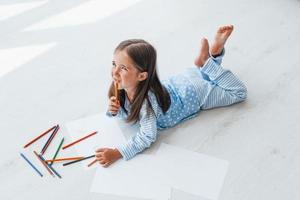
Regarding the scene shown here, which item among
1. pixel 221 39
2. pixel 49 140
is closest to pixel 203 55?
pixel 221 39

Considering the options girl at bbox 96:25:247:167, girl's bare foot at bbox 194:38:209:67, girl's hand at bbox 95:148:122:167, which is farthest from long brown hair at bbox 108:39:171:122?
girl's bare foot at bbox 194:38:209:67

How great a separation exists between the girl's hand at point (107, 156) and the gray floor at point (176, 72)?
0.07 m

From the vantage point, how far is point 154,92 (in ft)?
4.06

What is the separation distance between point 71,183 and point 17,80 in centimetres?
61

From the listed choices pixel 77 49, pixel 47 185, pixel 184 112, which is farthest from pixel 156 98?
pixel 77 49

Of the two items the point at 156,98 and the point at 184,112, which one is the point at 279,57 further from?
the point at 156,98

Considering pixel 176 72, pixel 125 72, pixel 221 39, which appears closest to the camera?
pixel 125 72

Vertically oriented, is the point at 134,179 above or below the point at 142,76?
below

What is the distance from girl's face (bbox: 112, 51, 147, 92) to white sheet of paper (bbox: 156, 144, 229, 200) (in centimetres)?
27

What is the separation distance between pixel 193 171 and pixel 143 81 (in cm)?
33

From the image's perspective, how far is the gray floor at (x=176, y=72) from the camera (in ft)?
3.97

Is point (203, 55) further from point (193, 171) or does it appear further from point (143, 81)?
point (193, 171)

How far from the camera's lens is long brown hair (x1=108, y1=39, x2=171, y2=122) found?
1128 mm

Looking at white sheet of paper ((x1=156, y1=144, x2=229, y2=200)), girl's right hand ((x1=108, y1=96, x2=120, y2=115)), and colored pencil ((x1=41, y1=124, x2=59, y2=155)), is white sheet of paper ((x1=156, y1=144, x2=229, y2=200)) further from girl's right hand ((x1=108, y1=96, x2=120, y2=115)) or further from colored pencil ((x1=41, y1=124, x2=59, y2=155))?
colored pencil ((x1=41, y1=124, x2=59, y2=155))
